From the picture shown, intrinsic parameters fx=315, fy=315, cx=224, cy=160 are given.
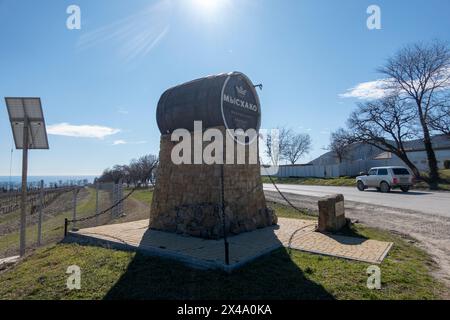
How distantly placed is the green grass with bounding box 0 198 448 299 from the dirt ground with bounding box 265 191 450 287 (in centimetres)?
29

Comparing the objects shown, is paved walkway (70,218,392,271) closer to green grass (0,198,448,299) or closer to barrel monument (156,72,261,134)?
green grass (0,198,448,299)

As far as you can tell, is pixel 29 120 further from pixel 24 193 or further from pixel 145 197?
pixel 145 197

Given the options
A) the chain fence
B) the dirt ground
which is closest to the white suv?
the dirt ground

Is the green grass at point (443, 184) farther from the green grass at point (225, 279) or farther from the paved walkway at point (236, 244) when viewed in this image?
the green grass at point (225, 279)

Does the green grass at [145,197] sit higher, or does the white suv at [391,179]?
the white suv at [391,179]

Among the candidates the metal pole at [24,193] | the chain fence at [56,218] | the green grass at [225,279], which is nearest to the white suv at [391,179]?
the chain fence at [56,218]

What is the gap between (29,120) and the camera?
279 inches

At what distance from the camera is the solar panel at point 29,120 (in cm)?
687

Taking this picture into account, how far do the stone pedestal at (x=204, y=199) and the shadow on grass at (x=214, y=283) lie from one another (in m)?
Answer: 2.03

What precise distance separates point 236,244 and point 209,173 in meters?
1.93

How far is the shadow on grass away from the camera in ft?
13.8

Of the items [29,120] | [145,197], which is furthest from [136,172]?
[29,120]

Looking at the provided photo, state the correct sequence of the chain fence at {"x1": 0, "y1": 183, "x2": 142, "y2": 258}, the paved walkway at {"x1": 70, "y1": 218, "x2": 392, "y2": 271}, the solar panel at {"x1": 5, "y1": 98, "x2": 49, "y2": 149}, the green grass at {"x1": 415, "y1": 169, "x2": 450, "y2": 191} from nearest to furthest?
the paved walkway at {"x1": 70, "y1": 218, "x2": 392, "y2": 271} → the solar panel at {"x1": 5, "y1": 98, "x2": 49, "y2": 149} → the chain fence at {"x1": 0, "y1": 183, "x2": 142, "y2": 258} → the green grass at {"x1": 415, "y1": 169, "x2": 450, "y2": 191}
